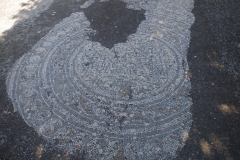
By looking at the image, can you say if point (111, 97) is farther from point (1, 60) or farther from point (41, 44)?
point (1, 60)

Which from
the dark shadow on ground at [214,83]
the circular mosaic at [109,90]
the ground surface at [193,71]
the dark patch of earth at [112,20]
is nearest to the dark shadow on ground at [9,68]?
the ground surface at [193,71]

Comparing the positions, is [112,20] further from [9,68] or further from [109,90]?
[9,68]

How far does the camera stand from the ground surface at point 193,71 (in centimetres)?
317

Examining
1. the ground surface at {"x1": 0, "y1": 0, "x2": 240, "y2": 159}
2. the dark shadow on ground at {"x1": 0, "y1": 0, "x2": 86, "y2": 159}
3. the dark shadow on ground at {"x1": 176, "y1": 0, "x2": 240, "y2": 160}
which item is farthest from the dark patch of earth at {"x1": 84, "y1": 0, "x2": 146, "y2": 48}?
the dark shadow on ground at {"x1": 176, "y1": 0, "x2": 240, "y2": 160}

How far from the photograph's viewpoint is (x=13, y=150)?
3.18 meters

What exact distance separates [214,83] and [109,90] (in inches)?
83.9

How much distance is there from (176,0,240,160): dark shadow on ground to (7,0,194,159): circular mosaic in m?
0.21

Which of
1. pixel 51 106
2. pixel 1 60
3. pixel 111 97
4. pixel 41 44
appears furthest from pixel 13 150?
pixel 41 44

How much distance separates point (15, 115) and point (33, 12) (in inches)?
140

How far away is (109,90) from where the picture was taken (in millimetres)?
3963

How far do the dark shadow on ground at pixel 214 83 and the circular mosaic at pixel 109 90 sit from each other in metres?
0.21

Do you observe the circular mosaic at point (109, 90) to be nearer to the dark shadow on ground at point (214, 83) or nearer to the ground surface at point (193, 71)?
the ground surface at point (193, 71)

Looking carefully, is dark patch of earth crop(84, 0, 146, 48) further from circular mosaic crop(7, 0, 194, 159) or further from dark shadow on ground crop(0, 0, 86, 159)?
dark shadow on ground crop(0, 0, 86, 159)

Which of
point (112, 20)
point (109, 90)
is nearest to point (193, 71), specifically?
point (109, 90)
